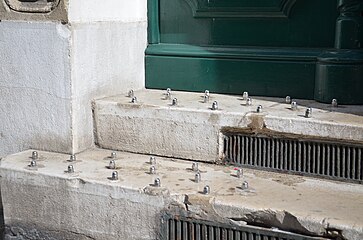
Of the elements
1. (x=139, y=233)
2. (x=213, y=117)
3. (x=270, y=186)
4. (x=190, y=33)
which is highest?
(x=190, y=33)

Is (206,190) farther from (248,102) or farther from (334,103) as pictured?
(334,103)

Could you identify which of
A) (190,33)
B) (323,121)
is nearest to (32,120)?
(190,33)

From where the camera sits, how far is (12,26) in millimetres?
3740

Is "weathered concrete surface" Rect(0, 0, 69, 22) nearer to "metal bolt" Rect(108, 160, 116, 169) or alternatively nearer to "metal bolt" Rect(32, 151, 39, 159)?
"metal bolt" Rect(32, 151, 39, 159)

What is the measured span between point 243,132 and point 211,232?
26.7 inches

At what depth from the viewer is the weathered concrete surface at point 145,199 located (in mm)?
2732

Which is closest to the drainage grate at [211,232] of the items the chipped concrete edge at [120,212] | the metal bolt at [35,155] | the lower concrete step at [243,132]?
the chipped concrete edge at [120,212]

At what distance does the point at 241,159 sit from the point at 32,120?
3.82ft

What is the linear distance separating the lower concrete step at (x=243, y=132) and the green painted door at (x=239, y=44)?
192 mm

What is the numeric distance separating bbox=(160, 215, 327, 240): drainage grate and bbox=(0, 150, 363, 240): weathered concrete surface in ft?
0.09

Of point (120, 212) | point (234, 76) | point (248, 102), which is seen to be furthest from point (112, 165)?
point (234, 76)

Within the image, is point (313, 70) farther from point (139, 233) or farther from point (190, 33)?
point (139, 233)

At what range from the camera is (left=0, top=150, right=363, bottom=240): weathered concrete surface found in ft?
8.96

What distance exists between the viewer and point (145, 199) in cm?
302
